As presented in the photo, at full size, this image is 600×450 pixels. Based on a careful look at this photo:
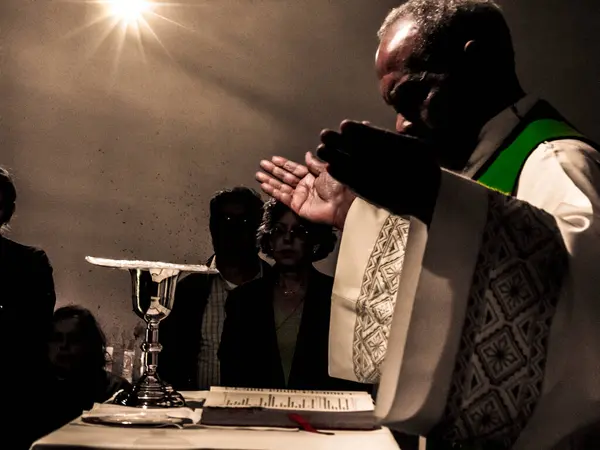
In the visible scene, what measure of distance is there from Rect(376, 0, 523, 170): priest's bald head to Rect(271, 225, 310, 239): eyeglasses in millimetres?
1618

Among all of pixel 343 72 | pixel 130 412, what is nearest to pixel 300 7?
pixel 343 72

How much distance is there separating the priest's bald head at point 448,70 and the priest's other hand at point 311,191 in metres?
0.25

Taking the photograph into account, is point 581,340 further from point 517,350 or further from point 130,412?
point 130,412

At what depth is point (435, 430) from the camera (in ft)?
2.99

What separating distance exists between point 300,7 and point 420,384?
338 centimetres

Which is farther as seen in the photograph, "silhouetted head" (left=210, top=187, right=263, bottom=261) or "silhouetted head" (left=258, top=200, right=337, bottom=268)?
"silhouetted head" (left=210, top=187, right=263, bottom=261)

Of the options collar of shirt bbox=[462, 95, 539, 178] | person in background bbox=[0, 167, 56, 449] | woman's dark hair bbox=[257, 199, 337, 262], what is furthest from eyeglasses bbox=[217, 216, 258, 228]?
collar of shirt bbox=[462, 95, 539, 178]

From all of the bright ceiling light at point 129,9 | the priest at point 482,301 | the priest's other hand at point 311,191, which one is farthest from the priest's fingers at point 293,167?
the bright ceiling light at point 129,9

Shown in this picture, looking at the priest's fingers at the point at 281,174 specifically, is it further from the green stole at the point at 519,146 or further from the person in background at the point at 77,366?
the person in background at the point at 77,366

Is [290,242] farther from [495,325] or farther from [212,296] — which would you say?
[495,325]

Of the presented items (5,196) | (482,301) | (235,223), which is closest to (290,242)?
(235,223)

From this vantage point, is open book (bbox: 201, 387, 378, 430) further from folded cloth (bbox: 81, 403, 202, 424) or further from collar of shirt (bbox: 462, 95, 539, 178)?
collar of shirt (bbox: 462, 95, 539, 178)

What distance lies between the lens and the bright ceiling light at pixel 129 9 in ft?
13.2

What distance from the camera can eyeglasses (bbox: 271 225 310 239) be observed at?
9.81 ft
